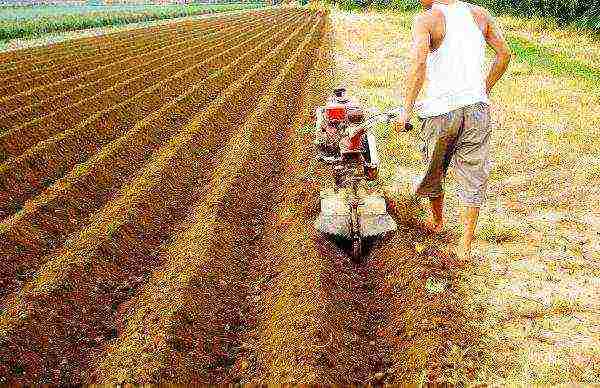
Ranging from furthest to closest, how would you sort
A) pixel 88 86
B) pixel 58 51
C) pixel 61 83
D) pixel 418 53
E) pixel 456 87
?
pixel 58 51
pixel 61 83
pixel 88 86
pixel 456 87
pixel 418 53

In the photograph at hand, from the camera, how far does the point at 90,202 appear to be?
19.9 feet

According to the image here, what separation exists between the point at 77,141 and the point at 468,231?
5.57 meters

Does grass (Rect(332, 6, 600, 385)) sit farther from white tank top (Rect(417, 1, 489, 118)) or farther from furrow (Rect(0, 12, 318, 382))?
furrow (Rect(0, 12, 318, 382))

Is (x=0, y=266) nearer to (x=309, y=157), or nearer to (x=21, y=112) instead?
(x=309, y=157)

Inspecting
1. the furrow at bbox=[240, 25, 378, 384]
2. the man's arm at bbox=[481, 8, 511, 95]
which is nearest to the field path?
the furrow at bbox=[240, 25, 378, 384]

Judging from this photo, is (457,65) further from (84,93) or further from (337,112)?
(84,93)

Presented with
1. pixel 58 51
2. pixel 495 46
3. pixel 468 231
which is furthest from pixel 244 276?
pixel 58 51

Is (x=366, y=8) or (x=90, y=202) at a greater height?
(x=90, y=202)

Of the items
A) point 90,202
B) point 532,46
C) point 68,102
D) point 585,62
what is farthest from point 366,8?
point 90,202

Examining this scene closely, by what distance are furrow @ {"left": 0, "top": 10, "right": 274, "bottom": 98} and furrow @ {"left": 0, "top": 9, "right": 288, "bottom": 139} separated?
45 centimetres

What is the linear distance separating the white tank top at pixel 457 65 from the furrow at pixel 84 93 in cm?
560

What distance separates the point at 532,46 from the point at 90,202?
14.7 meters

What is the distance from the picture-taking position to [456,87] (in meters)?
4.01

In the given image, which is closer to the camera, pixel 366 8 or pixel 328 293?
pixel 328 293
